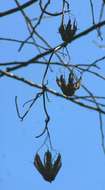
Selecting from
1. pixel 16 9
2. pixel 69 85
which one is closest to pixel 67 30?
pixel 69 85

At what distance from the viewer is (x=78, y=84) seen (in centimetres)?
143

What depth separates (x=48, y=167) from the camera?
1348 millimetres

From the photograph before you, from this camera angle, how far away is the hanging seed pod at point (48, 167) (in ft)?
4.39

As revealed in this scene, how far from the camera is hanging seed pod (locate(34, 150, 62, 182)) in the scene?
1.34 metres

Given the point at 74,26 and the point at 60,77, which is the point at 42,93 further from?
the point at 74,26

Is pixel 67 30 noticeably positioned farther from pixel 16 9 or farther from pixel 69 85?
pixel 16 9

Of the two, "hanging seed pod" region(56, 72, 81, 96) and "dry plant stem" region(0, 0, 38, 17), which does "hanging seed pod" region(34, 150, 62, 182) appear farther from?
"dry plant stem" region(0, 0, 38, 17)

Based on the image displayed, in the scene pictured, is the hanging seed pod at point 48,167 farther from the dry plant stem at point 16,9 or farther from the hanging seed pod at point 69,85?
the dry plant stem at point 16,9

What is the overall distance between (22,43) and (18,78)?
0.30 feet

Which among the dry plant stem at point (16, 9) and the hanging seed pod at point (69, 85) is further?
the hanging seed pod at point (69, 85)

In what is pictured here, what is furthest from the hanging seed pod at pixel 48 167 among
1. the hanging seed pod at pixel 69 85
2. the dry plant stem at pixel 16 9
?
the dry plant stem at pixel 16 9

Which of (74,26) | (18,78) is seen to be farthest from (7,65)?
(74,26)

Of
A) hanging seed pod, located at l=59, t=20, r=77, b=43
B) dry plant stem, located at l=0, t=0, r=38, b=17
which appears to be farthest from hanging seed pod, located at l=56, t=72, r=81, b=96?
dry plant stem, located at l=0, t=0, r=38, b=17

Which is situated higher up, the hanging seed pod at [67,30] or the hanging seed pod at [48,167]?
the hanging seed pod at [67,30]
